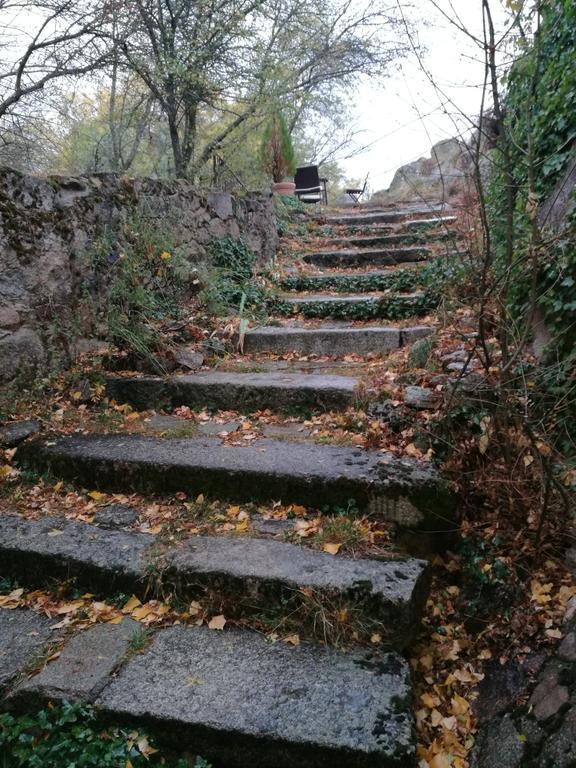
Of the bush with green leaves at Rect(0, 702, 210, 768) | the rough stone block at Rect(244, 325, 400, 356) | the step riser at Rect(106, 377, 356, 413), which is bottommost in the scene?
the bush with green leaves at Rect(0, 702, 210, 768)

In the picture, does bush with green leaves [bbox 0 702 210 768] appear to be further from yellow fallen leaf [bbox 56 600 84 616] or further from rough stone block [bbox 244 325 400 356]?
rough stone block [bbox 244 325 400 356]

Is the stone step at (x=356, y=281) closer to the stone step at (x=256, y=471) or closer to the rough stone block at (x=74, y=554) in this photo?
the stone step at (x=256, y=471)

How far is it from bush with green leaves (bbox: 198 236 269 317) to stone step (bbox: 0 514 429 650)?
2.51 metres

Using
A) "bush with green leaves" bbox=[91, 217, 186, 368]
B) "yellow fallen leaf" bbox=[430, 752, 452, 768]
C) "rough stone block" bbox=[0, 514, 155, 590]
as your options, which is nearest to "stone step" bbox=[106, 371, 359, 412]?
"bush with green leaves" bbox=[91, 217, 186, 368]

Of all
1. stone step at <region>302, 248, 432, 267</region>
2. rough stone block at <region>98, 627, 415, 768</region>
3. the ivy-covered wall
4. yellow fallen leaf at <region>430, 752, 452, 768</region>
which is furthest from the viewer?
stone step at <region>302, 248, 432, 267</region>

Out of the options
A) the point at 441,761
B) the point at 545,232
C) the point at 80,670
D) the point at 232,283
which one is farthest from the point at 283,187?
the point at 441,761

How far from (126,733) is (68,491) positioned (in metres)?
1.37

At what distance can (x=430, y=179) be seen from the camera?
1129cm

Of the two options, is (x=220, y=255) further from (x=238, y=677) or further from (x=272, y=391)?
(x=238, y=677)

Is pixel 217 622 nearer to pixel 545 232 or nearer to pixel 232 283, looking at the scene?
pixel 545 232

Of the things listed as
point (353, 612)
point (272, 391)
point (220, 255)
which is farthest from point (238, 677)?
point (220, 255)

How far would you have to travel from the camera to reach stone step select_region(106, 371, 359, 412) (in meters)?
3.19

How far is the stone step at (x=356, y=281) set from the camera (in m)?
4.93

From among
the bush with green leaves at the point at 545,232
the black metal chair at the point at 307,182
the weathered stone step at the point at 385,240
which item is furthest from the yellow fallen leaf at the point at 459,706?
the black metal chair at the point at 307,182
